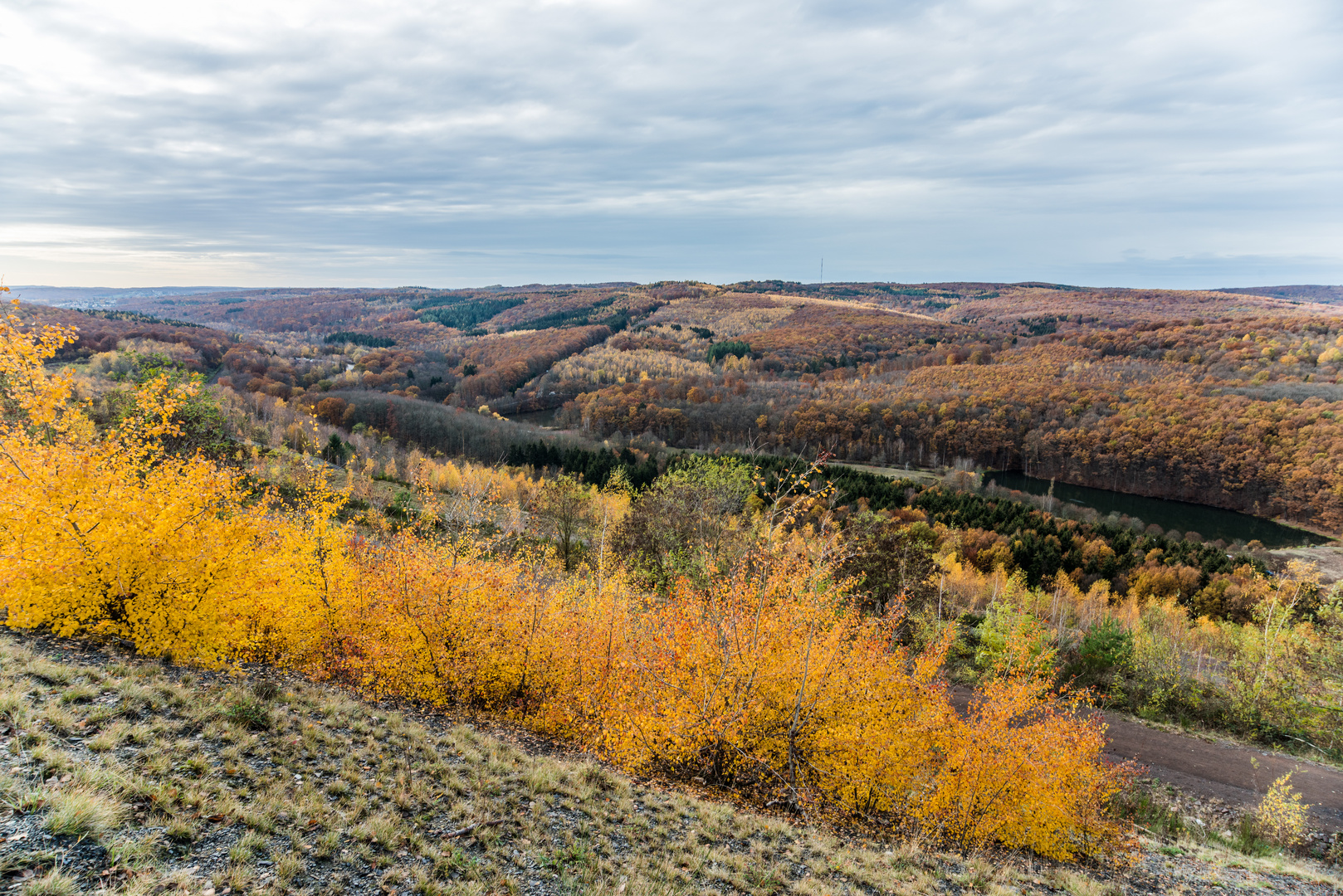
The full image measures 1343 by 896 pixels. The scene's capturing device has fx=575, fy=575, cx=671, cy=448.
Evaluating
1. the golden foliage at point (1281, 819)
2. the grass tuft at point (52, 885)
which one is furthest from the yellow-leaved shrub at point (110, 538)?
the golden foliage at point (1281, 819)

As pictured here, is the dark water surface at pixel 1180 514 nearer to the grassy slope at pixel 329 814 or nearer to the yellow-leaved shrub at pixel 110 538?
the grassy slope at pixel 329 814

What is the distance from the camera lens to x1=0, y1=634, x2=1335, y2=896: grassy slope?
7.98 m

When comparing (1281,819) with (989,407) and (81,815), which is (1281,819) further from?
(989,407)

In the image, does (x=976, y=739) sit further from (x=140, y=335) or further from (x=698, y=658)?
(x=140, y=335)

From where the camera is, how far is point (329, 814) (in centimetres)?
1002

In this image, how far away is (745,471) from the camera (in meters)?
48.7

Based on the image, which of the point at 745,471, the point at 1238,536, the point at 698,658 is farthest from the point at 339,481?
the point at 1238,536

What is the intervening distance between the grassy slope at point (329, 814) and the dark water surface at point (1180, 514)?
116m

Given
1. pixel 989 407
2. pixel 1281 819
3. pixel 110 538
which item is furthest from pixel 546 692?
pixel 989 407

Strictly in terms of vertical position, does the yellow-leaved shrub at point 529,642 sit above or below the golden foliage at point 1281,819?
above

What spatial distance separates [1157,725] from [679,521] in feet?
99.5

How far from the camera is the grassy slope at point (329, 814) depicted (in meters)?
7.98

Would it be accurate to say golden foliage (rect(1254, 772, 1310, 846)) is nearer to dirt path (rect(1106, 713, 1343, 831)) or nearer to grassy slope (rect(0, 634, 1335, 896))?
dirt path (rect(1106, 713, 1343, 831))

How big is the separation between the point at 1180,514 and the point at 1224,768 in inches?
4466
